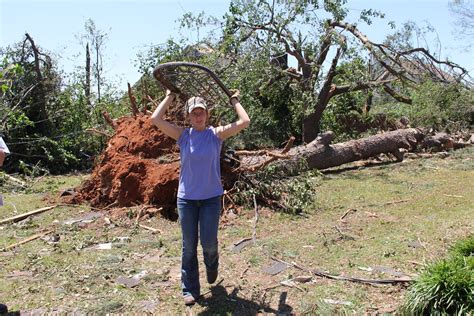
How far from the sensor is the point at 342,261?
4672 millimetres

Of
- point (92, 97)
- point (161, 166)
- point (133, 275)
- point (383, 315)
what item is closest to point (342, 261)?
point (383, 315)

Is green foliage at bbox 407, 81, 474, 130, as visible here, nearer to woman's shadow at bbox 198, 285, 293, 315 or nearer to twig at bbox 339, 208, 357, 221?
twig at bbox 339, 208, 357, 221

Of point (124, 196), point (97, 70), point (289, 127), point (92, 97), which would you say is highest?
point (97, 70)

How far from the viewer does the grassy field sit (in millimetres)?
3906

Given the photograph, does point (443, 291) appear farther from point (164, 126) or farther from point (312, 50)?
point (312, 50)

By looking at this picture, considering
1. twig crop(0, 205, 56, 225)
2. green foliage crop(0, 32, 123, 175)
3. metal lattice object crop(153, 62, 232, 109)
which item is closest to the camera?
metal lattice object crop(153, 62, 232, 109)

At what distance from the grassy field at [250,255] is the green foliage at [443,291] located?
0.31m

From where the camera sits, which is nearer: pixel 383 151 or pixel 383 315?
pixel 383 315

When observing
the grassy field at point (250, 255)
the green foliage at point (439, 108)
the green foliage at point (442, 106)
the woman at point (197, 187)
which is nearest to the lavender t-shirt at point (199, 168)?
the woman at point (197, 187)

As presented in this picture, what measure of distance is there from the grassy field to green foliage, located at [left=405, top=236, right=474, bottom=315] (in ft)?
1.02

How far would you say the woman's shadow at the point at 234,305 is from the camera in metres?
3.73

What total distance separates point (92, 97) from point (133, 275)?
1000cm

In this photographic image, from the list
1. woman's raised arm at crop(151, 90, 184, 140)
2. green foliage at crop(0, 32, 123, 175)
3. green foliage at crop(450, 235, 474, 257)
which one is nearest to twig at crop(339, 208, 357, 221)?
green foliage at crop(450, 235, 474, 257)

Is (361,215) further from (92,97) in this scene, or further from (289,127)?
(92,97)
